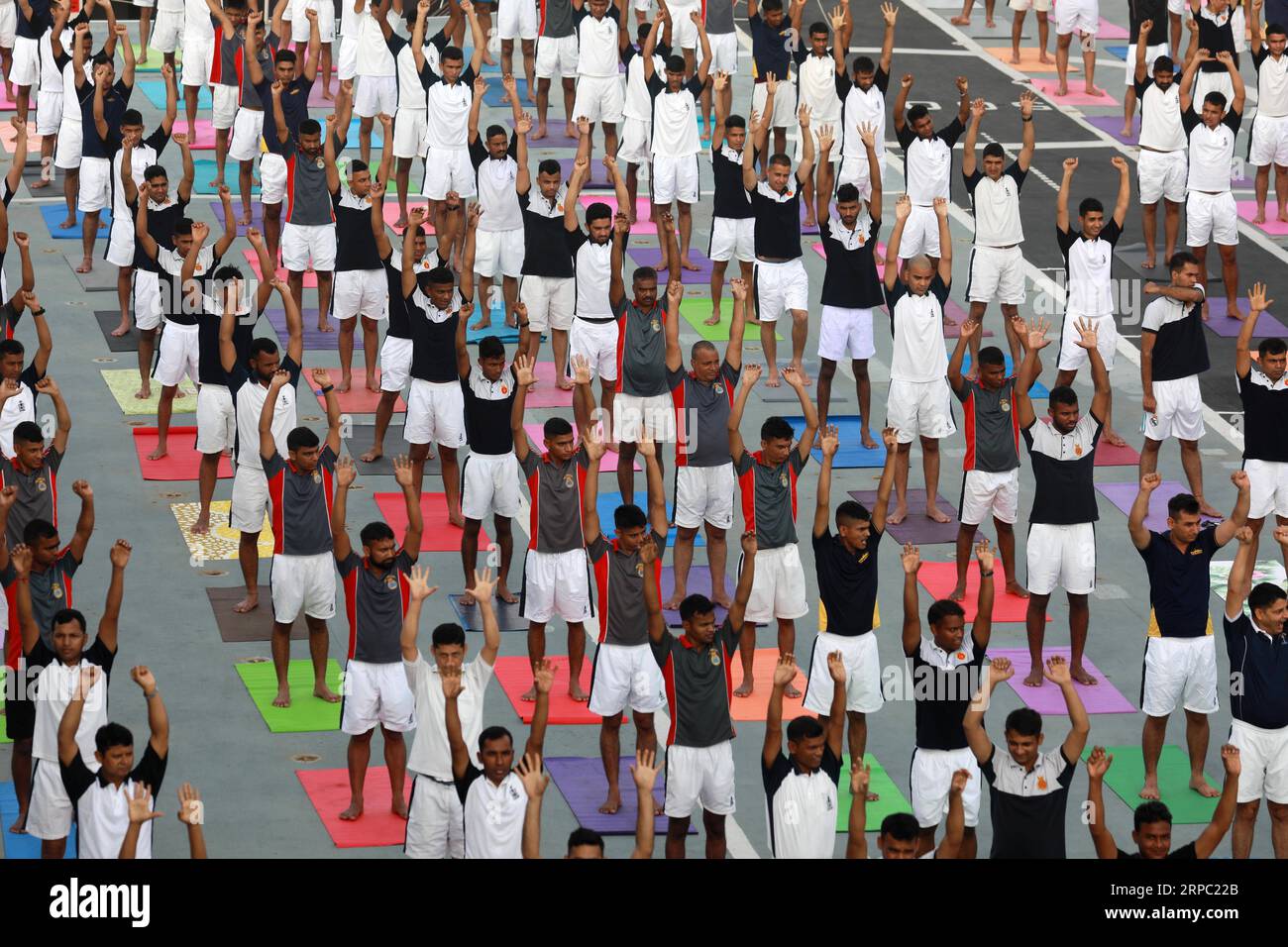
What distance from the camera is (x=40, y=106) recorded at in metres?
A: 30.2

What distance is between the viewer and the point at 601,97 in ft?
100

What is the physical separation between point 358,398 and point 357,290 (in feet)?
3.80

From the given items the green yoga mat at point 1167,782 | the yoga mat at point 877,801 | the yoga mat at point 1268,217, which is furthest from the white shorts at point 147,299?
the yoga mat at point 1268,217

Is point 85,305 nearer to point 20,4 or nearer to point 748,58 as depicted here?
point 20,4

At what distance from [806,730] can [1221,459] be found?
10601 millimetres

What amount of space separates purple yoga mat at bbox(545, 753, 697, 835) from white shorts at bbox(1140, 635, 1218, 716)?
372 cm

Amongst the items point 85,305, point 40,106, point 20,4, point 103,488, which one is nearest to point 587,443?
point 103,488

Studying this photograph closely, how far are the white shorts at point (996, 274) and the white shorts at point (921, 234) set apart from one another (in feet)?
3.43

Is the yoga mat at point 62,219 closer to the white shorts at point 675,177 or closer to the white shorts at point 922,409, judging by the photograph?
the white shorts at point 675,177

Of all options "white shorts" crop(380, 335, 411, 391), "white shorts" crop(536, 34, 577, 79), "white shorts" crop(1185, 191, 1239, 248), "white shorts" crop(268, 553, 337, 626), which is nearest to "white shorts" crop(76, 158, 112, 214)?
"white shorts" crop(380, 335, 411, 391)

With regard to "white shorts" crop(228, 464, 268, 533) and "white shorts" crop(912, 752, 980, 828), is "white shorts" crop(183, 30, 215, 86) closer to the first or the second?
"white shorts" crop(228, 464, 268, 533)

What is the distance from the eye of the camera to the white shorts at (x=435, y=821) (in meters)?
16.2

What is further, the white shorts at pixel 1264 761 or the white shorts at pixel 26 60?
the white shorts at pixel 26 60

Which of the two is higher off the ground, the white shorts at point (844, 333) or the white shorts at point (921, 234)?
the white shorts at point (921, 234)
